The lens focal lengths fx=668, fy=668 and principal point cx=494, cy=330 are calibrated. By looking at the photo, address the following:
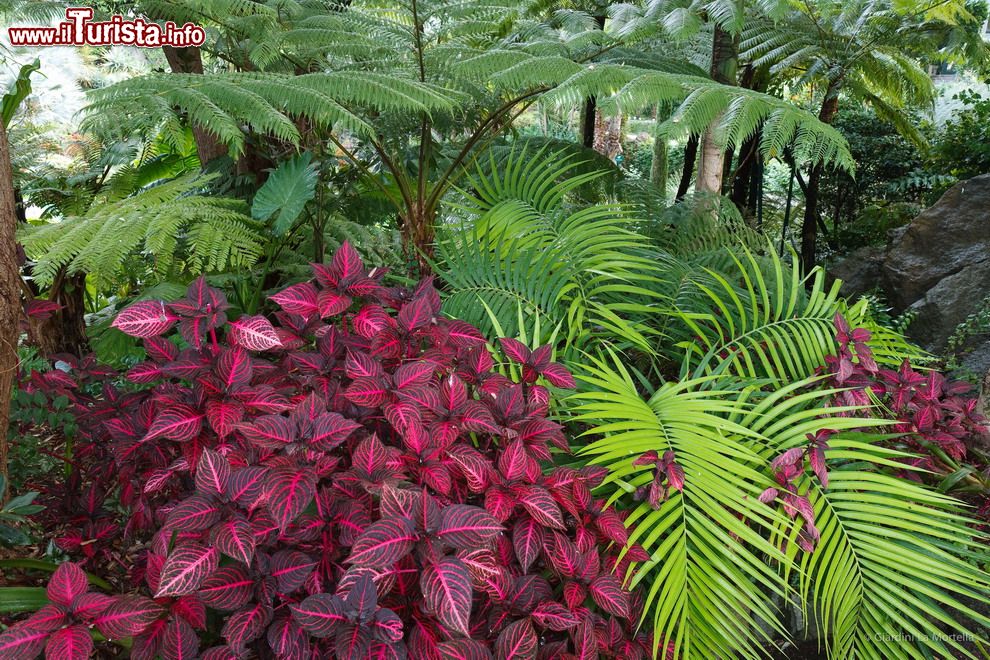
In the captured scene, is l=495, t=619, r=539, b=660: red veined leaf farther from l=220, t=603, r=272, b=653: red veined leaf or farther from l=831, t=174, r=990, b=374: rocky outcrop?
l=831, t=174, r=990, b=374: rocky outcrop

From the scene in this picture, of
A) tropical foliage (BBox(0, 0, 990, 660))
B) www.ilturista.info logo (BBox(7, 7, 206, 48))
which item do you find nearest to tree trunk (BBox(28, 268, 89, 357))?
tropical foliage (BBox(0, 0, 990, 660))

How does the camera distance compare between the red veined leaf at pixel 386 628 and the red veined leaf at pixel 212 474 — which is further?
the red veined leaf at pixel 212 474

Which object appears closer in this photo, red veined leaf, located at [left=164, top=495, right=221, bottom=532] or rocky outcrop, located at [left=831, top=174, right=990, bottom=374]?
red veined leaf, located at [left=164, top=495, right=221, bottom=532]

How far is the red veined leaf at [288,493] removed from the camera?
98 centimetres

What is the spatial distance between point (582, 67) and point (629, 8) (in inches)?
48.5

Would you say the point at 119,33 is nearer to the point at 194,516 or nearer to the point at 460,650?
the point at 194,516

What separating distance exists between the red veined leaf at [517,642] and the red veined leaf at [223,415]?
1.83ft

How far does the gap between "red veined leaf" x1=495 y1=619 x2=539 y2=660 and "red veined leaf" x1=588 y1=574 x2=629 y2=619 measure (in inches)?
6.6

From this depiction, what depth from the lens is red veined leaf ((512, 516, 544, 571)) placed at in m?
1.16

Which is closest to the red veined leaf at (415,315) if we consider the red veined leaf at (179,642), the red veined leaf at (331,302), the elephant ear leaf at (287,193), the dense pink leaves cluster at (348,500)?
the dense pink leaves cluster at (348,500)

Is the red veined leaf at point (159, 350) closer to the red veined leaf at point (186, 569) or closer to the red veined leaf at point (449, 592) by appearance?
the red veined leaf at point (186, 569)

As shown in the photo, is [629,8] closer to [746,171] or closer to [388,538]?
[746,171]

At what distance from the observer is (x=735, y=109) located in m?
2.25

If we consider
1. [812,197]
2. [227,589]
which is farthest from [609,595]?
[812,197]
